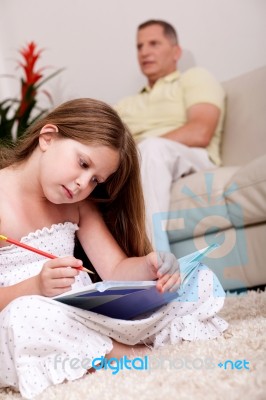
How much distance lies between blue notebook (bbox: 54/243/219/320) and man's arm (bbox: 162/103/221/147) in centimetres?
117

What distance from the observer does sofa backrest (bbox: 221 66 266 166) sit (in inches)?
80.0

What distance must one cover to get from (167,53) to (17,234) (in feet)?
5.27

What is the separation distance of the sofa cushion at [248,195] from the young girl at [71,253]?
47cm

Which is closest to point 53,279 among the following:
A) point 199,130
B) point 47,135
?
point 47,135

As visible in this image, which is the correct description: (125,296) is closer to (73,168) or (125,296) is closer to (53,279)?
(53,279)

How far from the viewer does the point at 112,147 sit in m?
1.02

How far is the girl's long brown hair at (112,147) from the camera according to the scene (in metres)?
1.03

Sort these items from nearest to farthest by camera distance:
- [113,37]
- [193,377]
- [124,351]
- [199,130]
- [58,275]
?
[193,377] < [58,275] < [124,351] < [199,130] < [113,37]

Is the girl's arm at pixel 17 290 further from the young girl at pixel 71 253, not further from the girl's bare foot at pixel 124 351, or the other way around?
the girl's bare foot at pixel 124 351

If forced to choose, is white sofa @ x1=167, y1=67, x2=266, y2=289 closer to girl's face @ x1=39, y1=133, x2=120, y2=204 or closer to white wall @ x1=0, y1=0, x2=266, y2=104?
girl's face @ x1=39, y1=133, x2=120, y2=204

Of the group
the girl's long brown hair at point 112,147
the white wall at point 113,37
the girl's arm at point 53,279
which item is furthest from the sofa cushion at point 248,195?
the white wall at point 113,37

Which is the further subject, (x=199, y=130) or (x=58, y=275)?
(x=199, y=130)

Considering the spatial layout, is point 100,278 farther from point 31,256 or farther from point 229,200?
point 229,200

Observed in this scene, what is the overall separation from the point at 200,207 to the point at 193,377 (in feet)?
3.01
